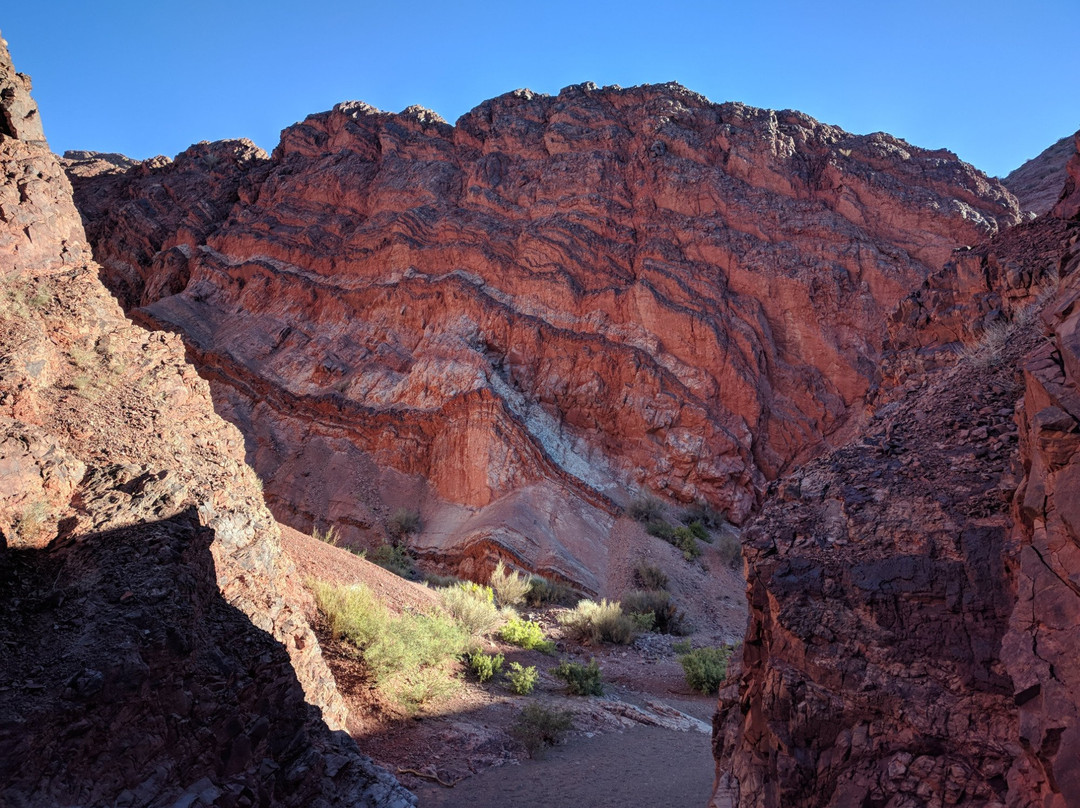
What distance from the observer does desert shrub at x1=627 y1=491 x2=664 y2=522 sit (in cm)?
2608

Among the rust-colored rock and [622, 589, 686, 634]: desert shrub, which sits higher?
the rust-colored rock

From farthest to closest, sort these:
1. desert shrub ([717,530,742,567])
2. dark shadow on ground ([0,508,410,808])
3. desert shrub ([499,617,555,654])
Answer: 1. desert shrub ([717,530,742,567])
2. desert shrub ([499,617,555,654])
3. dark shadow on ground ([0,508,410,808])

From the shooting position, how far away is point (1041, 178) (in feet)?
155

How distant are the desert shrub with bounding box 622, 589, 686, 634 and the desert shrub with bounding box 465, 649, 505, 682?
23.0 ft

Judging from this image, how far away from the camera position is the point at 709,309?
31.9 metres

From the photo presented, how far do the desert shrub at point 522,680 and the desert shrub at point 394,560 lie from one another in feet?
27.7

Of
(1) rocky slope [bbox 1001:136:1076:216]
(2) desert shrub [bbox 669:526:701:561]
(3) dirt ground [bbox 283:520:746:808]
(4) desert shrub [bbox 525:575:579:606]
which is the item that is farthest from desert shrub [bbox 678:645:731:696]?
(1) rocky slope [bbox 1001:136:1076:216]

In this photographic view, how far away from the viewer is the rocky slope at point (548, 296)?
27109 mm

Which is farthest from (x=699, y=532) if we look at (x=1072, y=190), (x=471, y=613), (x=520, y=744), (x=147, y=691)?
(x=147, y=691)

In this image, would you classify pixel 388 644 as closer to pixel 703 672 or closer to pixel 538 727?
pixel 538 727

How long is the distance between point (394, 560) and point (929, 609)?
1842 cm

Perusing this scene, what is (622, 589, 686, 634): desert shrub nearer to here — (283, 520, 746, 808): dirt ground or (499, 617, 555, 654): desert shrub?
(283, 520, 746, 808): dirt ground

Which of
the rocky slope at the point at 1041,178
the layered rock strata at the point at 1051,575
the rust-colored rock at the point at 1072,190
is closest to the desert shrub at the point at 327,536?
the layered rock strata at the point at 1051,575

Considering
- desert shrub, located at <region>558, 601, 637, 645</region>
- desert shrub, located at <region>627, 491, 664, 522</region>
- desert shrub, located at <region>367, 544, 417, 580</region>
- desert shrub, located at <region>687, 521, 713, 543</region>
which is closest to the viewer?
desert shrub, located at <region>558, 601, 637, 645</region>
